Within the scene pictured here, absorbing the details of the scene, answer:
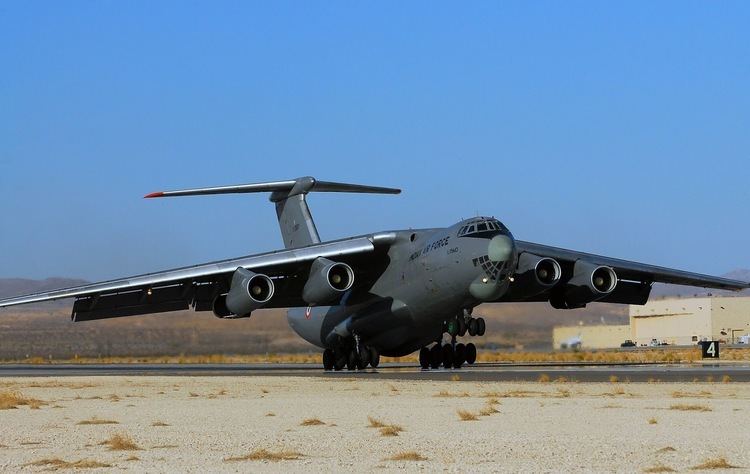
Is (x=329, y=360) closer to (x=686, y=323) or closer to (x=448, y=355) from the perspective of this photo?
(x=448, y=355)

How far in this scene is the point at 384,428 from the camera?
1197 centimetres

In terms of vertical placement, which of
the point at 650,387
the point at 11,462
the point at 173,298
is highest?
the point at 173,298

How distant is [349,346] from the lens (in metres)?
29.7

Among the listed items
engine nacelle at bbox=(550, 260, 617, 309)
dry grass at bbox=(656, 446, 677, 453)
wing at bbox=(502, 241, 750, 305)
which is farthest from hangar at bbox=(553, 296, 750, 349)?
dry grass at bbox=(656, 446, 677, 453)

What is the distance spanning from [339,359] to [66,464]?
817 inches

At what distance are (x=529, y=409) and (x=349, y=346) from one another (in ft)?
49.6

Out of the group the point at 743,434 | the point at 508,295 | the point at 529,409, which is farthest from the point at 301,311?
the point at 743,434

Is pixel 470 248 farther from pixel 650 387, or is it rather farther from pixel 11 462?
pixel 11 462

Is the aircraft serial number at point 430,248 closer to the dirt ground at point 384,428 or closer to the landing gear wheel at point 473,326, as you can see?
the landing gear wheel at point 473,326

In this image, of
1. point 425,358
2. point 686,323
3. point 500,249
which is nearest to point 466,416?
point 500,249

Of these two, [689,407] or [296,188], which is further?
[296,188]

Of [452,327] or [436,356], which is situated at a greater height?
[452,327]

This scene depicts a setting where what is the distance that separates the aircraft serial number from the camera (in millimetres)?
26656

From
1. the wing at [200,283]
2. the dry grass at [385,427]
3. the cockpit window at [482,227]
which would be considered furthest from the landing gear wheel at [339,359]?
the dry grass at [385,427]
